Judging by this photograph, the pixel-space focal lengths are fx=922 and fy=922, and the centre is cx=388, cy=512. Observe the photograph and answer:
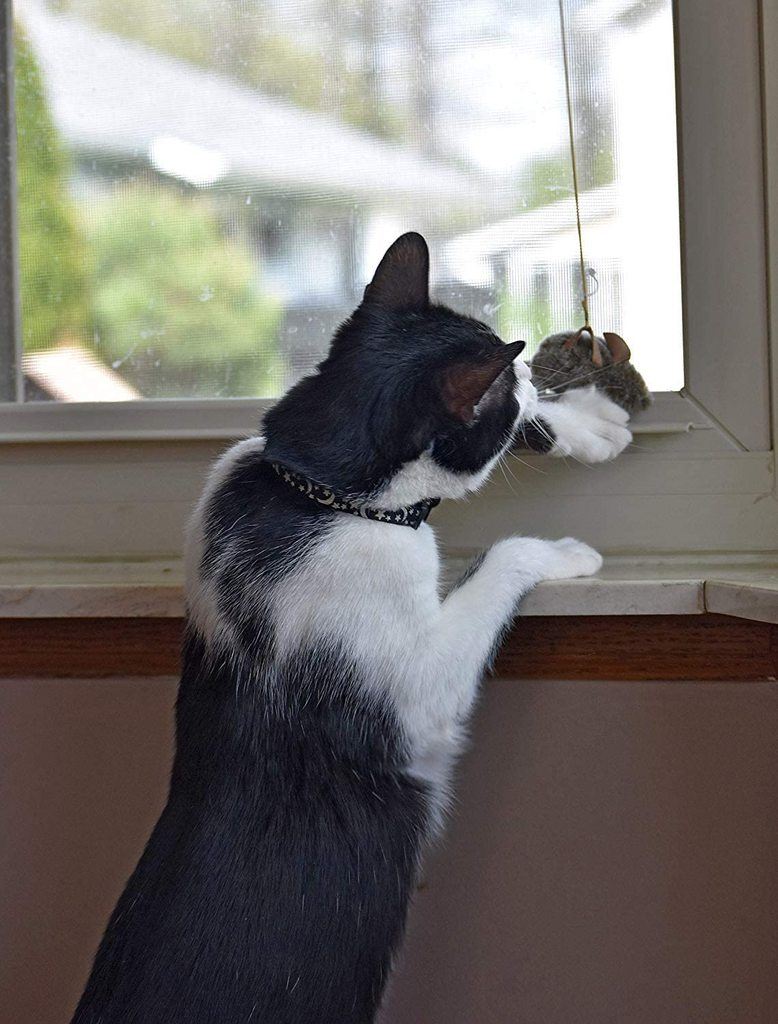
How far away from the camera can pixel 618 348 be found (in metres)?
0.95

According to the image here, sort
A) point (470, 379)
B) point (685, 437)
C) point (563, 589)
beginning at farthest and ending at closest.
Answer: point (685, 437), point (563, 589), point (470, 379)

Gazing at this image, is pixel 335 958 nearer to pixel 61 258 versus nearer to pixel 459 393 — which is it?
pixel 459 393

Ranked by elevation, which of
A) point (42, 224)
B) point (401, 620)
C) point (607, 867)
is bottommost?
point (607, 867)

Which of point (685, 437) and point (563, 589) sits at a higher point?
point (685, 437)

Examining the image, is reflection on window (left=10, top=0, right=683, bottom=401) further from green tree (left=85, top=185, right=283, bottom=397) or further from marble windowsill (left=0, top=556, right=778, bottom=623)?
marble windowsill (left=0, top=556, right=778, bottom=623)

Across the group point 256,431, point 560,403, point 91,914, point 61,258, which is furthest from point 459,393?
point 91,914

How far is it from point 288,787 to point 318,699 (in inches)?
3.1

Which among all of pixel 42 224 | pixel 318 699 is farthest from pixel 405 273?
pixel 42 224

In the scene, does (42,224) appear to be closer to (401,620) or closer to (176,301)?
(176,301)

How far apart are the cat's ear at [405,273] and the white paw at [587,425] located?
17 cm

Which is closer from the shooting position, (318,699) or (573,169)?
(318,699)

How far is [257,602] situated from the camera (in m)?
0.77

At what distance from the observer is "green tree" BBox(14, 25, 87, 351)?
111 centimetres

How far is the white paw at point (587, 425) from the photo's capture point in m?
0.91
